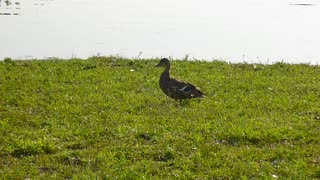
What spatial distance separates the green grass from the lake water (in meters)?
5.97

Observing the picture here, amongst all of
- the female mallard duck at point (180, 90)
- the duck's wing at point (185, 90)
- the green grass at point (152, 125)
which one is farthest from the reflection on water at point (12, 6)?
the duck's wing at point (185, 90)

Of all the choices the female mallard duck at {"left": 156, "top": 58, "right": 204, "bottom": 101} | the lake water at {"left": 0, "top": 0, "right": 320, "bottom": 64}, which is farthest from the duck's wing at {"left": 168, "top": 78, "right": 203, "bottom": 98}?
the lake water at {"left": 0, "top": 0, "right": 320, "bottom": 64}

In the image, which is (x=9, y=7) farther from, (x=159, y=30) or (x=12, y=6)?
(x=159, y=30)

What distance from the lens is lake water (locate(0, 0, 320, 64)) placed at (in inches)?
906

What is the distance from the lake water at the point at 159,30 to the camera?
2300cm

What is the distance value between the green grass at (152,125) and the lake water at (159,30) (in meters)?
5.97

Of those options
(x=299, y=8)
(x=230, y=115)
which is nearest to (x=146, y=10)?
(x=299, y=8)

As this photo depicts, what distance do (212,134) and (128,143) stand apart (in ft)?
4.64

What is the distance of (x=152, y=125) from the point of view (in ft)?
34.9

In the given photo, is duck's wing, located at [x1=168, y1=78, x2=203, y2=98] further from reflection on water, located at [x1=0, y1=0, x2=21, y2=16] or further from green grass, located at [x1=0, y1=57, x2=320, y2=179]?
reflection on water, located at [x1=0, y1=0, x2=21, y2=16]

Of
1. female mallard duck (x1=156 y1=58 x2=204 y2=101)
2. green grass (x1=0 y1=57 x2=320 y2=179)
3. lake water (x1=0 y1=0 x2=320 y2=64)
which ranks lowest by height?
green grass (x1=0 y1=57 x2=320 y2=179)

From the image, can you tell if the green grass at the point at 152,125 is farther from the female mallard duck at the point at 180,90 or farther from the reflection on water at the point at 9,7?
the reflection on water at the point at 9,7

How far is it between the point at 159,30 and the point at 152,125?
59.7 feet

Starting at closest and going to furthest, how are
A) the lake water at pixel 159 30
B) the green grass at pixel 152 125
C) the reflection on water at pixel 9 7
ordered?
the green grass at pixel 152 125 → the lake water at pixel 159 30 → the reflection on water at pixel 9 7
